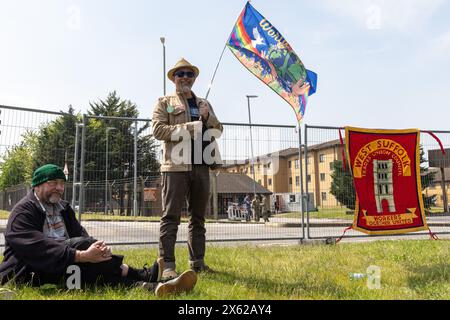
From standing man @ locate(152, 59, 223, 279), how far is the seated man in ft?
2.45

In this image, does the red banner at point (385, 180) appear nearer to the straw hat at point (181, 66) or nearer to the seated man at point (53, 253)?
the straw hat at point (181, 66)

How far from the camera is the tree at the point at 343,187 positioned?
8203 mm

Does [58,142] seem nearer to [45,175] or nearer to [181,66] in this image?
[181,66]

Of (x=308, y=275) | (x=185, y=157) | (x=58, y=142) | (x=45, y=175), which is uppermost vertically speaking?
(x=58, y=142)

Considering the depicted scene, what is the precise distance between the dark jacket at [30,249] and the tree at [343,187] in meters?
6.02

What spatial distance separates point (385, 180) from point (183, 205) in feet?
17.2

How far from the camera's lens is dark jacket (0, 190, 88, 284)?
3.21m

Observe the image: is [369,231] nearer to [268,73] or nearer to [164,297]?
[268,73]

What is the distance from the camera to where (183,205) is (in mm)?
4426

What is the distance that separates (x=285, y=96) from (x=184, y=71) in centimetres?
154

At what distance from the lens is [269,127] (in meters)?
8.33

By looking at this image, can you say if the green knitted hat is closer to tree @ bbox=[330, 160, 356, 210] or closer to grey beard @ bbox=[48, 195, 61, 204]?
grey beard @ bbox=[48, 195, 61, 204]

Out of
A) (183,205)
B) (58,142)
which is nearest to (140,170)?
(58,142)
